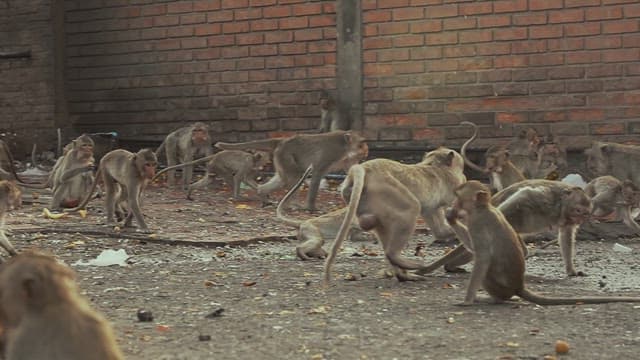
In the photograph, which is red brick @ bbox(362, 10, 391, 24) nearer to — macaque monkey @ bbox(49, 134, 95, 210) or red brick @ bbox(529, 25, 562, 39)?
red brick @ bbox(529, 25, 562, 39)

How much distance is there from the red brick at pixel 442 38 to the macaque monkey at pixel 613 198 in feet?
13.5

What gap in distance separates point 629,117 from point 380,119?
11.2ft

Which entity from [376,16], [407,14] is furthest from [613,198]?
[376,16]

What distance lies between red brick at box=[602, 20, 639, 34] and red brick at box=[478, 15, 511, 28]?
127cm

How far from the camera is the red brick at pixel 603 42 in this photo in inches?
525

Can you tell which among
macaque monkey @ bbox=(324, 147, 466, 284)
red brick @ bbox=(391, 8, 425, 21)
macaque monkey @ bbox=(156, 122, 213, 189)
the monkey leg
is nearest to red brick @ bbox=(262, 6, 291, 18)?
red brick @ bbox=(391, 8, 425, 21)

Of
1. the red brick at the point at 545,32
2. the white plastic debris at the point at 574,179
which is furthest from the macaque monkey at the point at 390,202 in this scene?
the red brick at the point at 545,32

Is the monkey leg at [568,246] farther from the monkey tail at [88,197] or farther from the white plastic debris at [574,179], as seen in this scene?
the white plastic debris at [574,179]

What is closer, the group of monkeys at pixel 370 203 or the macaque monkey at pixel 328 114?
the group of monkeys at pixel 370 203

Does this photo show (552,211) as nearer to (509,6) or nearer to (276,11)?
(509,6)

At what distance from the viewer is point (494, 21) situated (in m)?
13.9

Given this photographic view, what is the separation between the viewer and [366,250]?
30.0 feet

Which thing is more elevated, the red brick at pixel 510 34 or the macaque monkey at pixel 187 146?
the red brick at pixel 510 34

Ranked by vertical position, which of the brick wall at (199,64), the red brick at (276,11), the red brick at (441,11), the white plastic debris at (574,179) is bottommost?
the white plastic debris at (574,179)
